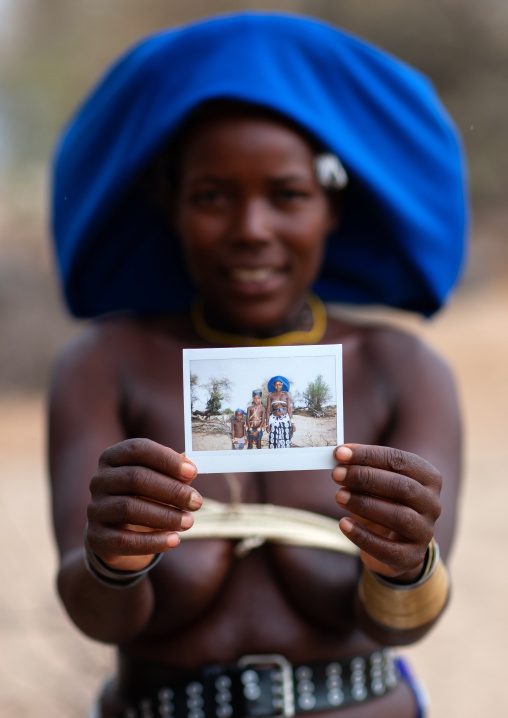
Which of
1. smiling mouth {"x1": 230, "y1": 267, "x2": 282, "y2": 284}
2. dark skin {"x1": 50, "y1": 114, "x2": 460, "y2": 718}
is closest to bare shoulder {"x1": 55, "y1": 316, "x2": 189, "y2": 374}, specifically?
dark skin {"x1": 50, "y1": 114, "x2": 460, "y2": 718}

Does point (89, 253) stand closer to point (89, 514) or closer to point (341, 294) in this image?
point (341, 294)

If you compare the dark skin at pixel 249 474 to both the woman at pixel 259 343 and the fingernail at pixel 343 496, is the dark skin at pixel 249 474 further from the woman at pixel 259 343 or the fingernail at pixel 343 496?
the fingernail at pixel 343 496

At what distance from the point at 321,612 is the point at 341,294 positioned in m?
0.73

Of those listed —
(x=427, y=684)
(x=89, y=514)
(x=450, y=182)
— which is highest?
(x=450, y=182)

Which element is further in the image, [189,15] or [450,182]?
[189,15]

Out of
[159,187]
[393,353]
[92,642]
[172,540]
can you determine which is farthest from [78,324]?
[172,540]

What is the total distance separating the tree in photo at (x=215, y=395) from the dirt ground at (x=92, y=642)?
221 centimetres

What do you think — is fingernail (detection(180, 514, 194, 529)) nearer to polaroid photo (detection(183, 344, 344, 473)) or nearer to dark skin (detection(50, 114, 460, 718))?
polaroid photo (detection(183, 344, 344, 473))

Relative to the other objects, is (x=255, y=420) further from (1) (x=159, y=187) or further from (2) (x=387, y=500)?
(1) (x=159, y=187)

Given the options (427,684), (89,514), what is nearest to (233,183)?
(89,514)

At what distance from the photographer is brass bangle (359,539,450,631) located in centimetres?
102

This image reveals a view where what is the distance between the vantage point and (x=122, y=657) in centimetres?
134

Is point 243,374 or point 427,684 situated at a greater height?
point 243,374

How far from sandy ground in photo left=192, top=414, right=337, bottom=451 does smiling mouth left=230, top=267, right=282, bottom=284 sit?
1.50ft
